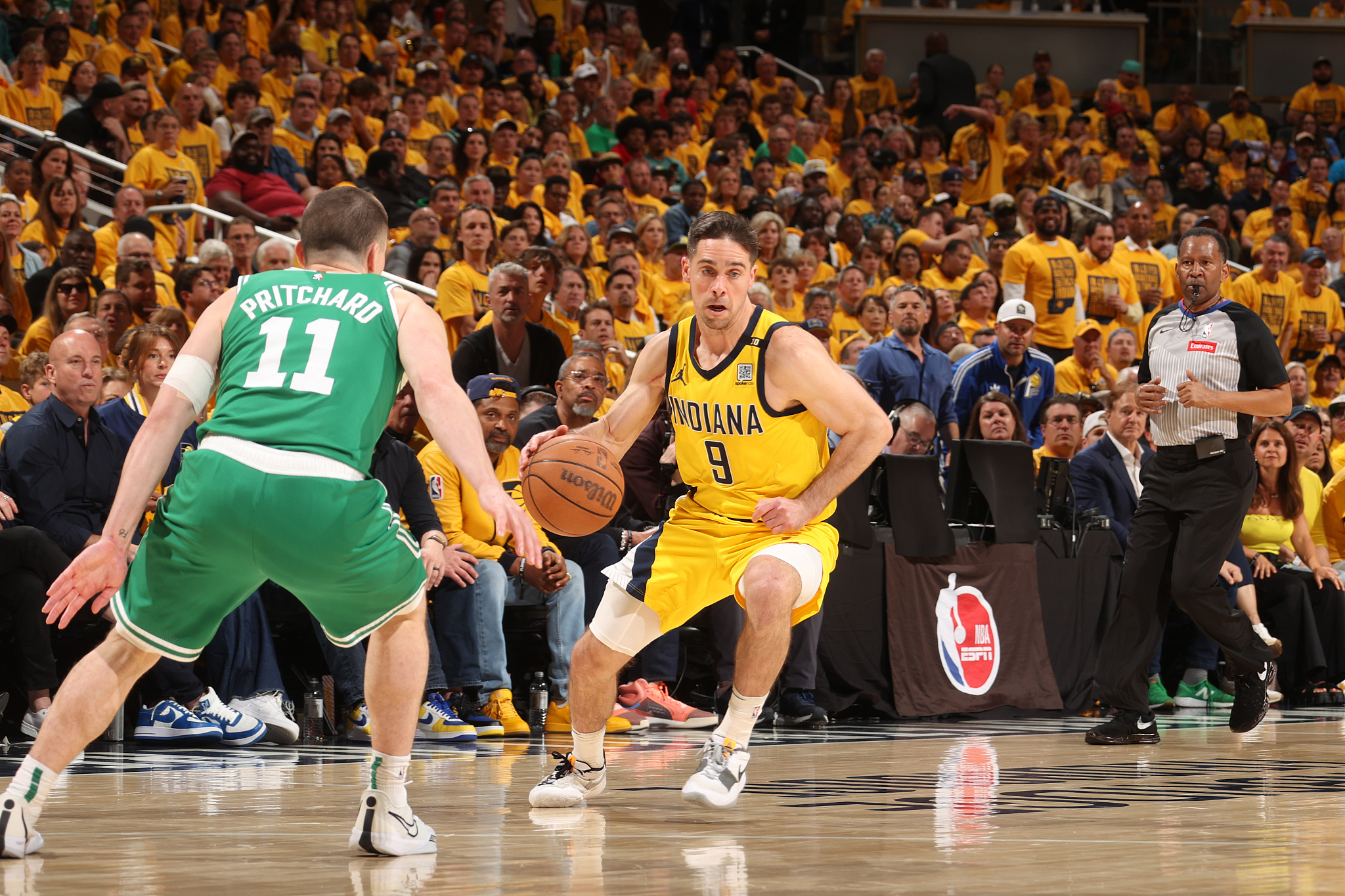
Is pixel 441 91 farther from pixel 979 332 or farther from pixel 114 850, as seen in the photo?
pixel 114 850

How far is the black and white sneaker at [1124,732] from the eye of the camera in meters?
6.90

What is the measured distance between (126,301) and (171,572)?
5.96 m

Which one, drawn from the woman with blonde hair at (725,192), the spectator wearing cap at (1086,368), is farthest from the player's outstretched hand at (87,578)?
the woman with blonde hair at (725,192)

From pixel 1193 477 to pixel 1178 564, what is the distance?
40 cm

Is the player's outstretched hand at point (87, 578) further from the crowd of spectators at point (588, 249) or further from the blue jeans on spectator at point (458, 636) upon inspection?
the blue jeans on spectator at point (458, 636)

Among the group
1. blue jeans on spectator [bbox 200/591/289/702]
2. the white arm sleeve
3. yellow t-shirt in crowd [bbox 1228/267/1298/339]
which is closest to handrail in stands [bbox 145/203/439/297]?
blue jeans on spectator [bbox 200/591/289/702]

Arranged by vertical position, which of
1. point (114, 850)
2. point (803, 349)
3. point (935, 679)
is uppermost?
point (803, 349)

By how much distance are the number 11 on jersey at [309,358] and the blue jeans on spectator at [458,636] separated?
3.94 metres

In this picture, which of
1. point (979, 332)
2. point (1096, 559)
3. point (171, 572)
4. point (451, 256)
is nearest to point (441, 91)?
point (451, 256)

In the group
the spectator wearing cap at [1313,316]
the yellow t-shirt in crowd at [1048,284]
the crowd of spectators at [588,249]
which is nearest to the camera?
the crowd of spectators at [588,249]

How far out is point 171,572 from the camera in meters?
3.69

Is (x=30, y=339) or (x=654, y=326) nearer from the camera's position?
(x=30, y=339)

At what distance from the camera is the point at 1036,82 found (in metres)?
20.8

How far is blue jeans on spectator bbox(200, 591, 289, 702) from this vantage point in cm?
724
